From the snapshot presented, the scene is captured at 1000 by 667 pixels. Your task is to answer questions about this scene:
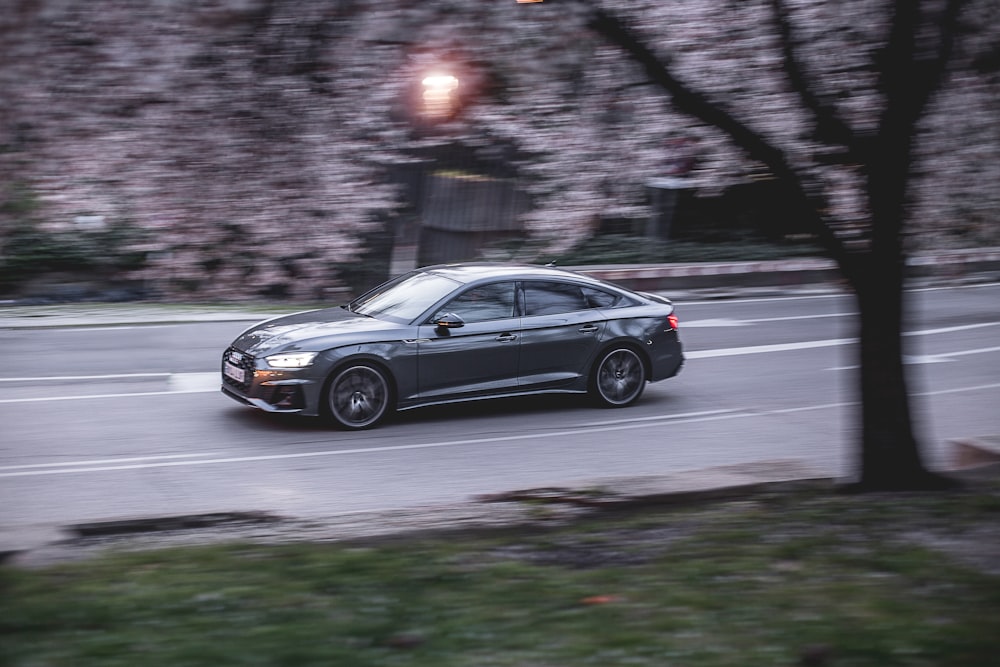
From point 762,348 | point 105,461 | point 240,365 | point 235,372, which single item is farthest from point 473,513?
point 762,348

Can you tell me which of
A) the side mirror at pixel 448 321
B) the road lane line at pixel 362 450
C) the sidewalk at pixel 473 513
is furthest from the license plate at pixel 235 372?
the sidewalk at pixel 473 513

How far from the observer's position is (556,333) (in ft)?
36.8

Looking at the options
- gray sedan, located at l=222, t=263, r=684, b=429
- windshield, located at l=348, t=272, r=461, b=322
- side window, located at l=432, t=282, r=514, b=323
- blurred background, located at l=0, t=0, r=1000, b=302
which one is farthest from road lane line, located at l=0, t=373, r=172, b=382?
blurred background, located at l=0, t=0, r=1000, b=302

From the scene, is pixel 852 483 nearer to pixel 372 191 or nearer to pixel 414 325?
pixel 372 191

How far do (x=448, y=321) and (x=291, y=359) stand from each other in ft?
5.07

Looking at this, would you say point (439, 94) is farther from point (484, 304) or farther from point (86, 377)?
point (86, 377)

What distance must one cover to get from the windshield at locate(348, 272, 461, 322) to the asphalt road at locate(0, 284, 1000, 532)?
1.05 m

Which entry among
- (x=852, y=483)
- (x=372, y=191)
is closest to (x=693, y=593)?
(x=852, y=483)

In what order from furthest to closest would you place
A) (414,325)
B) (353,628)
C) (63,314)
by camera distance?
(63,314) → (414,325) → (353,628)

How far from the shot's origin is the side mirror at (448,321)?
34.9ft

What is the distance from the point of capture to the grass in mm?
4465

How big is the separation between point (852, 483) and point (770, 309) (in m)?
13.2

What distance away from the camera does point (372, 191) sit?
743 cm

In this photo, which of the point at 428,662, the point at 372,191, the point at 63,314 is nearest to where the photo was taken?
the point at 428,662
